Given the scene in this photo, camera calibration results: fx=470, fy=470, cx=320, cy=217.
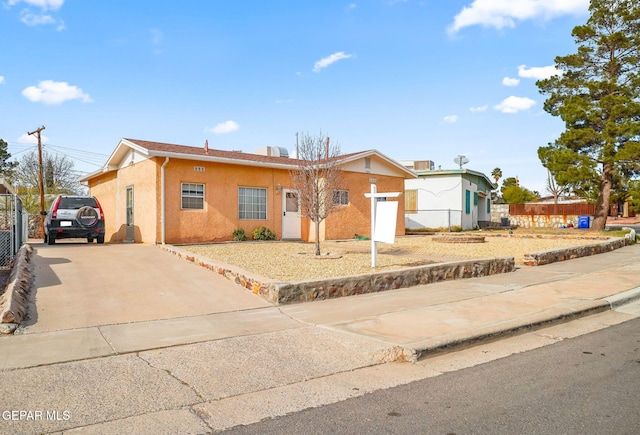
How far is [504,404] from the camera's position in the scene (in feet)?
12.6

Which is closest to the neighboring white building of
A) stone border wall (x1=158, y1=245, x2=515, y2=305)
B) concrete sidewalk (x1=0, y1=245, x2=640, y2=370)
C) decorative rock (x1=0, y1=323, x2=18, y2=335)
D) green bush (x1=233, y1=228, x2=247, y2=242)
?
green bush (x1=233, y1=228, x2=247, y2=242)

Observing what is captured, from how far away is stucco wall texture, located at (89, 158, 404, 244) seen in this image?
1505cm

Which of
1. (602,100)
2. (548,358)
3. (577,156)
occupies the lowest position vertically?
(548,358)

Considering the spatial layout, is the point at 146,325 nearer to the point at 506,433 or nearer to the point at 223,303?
the point at 223,303

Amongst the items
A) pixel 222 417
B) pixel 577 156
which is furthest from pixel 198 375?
pixel 577 156

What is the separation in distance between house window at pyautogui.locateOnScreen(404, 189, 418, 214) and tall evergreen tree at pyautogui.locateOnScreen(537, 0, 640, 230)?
741 centimetres

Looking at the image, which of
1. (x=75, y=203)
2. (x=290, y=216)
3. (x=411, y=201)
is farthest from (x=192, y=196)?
(x=411, y=201)

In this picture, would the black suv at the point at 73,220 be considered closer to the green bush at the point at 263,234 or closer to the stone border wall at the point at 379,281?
the green bush at the point at 263,234

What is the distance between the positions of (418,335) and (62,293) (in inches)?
220

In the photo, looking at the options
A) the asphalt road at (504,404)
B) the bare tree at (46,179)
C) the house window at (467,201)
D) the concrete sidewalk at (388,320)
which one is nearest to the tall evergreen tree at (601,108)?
the house window at (467,201)

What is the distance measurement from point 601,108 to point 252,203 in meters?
18.9

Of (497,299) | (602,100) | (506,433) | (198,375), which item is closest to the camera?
(506,433)

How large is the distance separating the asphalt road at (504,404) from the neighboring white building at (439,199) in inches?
898

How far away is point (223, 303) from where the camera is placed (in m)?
7.39
